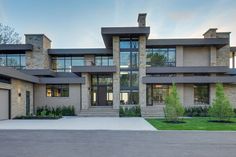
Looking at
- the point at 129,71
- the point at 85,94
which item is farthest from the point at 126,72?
the point at 85,94

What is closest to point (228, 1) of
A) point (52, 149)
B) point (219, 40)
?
point (219, 40)

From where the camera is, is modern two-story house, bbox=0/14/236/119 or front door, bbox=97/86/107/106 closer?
modern two-story house, bbox=0/14/236/119

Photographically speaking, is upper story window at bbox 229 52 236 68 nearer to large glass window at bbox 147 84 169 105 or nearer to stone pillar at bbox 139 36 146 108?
large glass window at bbox 147 84 169 105

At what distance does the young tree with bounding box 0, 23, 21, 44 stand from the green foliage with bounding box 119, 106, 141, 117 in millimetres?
30297

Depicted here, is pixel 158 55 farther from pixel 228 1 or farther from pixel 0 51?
pixel 0 51

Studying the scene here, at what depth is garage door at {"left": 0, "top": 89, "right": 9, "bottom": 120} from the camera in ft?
67.2

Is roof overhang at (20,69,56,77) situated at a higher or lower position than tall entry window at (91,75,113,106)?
higher

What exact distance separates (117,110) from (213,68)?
39.1ft

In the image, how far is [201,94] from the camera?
27828 mm

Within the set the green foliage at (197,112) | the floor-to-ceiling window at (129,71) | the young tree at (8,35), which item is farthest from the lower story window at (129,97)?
the young tree at (8,35)

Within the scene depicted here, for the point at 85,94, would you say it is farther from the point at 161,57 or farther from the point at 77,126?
the point at 77,126

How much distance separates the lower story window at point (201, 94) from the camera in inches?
1093

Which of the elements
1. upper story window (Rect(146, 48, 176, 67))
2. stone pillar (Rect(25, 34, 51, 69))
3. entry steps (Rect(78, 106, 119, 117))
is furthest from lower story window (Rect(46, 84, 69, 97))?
upper story window (Rect(146, 48, 176, 67))

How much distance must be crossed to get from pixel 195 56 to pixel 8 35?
33.9m
